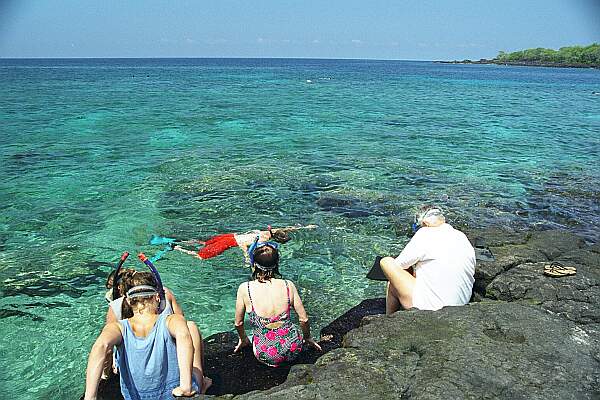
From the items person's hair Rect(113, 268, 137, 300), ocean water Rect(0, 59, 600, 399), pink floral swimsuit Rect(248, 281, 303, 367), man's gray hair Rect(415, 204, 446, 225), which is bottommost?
ocean water Rect(0, 59, 600, 399)

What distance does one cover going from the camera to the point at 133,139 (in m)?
21.8

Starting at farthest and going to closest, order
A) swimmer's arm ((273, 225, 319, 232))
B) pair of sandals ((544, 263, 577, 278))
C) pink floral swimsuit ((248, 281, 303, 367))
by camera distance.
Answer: swimmer's arm ((273, 225, 319, 232)) → pair of sandals ((544, 263, 577, 278)) → pink floral swimsuit ((248, 281, 303, 367))

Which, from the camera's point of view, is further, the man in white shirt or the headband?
the man in white shirt

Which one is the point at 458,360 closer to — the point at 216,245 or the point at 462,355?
the point at 462,355

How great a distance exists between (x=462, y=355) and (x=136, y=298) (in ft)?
9.35

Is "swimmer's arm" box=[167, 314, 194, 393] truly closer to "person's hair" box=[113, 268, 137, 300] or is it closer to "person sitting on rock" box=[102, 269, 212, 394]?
"person sitting on rock" box=[102, 269, 212, 394]

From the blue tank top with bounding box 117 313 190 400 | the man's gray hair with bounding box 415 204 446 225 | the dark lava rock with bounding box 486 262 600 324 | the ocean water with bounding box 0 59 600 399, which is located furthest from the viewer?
the ocean water with bounding box 0 59 600 399

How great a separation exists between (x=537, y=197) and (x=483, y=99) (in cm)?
3693

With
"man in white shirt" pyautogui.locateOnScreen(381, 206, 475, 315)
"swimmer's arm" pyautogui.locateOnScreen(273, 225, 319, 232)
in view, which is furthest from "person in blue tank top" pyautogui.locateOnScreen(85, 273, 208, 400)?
"swimmer's arm" pyautogui.locateOnScreen(273, 225, 319, 232)

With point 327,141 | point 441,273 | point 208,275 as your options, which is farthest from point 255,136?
point 441,273

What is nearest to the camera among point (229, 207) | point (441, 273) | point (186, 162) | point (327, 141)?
point (441, 273)

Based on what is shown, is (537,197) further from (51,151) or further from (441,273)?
(51,151)

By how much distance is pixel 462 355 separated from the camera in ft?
13.9

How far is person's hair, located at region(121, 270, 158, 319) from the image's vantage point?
425 centimetres
